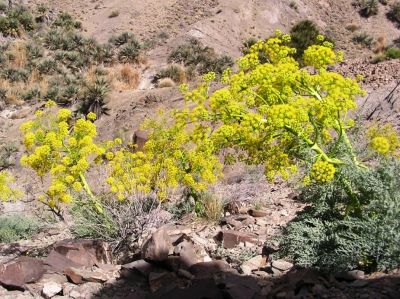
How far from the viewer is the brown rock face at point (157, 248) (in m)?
5.19

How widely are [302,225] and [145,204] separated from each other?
108 inches

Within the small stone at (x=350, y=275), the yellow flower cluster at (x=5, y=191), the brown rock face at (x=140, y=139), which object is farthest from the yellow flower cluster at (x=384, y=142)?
the brown rock face at (x=140, y=139)

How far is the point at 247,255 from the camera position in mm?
5375

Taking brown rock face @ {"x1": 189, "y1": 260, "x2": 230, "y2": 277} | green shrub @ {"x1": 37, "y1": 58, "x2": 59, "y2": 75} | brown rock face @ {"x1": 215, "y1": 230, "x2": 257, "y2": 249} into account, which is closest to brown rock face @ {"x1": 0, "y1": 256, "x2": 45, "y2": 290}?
brown rock face @ {"x1": 189, "y1": 260, "x2": 230, "y2": 277}

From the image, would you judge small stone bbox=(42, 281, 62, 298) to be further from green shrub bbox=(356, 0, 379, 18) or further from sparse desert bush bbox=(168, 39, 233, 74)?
green shrub bbox=(356, 0, 379, 18)

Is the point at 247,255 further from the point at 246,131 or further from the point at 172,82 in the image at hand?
the point at 172,82

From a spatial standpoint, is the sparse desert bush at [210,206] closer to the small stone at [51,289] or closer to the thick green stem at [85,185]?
the thick green stem at [85,185]

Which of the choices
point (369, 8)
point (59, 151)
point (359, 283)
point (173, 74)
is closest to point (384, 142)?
point (359, 283)

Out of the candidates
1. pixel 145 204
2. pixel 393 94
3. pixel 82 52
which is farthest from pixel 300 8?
pixel 145 204

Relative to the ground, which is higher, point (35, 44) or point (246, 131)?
point (246, 131)

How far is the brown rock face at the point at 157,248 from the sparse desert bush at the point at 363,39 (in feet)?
86.8

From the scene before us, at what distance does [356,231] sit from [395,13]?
103 feet

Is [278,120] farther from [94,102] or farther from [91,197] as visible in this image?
[94,102]

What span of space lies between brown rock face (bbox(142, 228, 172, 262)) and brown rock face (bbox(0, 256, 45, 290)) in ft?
4.15
